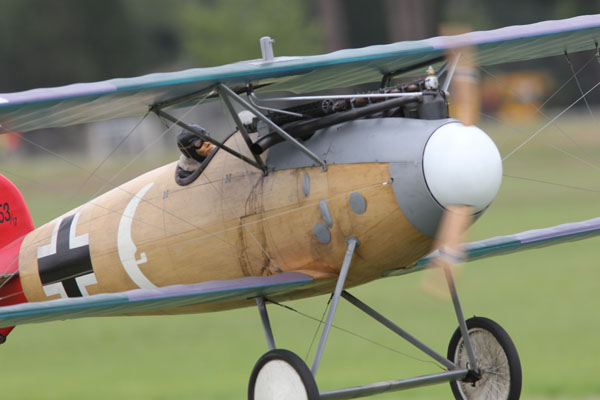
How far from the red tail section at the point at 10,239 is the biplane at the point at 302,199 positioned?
0.50 meters

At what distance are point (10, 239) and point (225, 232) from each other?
2828 mm

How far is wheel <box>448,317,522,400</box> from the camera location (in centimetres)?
888

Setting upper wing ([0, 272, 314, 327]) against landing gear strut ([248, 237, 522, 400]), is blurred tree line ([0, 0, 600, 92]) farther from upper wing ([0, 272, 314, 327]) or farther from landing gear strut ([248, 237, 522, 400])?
upper wing ([0, 272, 314, 327])

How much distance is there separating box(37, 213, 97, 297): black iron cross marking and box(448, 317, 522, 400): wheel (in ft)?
10.1

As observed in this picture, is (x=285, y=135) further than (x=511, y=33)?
No

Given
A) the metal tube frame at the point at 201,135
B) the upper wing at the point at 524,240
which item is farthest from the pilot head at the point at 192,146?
the upper wing at the point at 524,240

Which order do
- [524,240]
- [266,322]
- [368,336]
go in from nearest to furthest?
[266,322], [524,240], [368,336]

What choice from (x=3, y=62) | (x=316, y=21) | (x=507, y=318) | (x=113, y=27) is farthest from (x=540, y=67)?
(x=507, y=318)

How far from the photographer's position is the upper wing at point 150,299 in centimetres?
763

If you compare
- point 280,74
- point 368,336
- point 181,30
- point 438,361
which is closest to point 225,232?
point 280,74

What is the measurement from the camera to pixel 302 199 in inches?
330

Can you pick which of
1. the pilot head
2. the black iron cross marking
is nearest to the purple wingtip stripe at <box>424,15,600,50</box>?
the pilot head

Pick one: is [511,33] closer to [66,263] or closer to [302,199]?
[302,199]

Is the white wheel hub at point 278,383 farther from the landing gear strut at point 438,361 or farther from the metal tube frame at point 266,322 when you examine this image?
the metal tube frame at point 266,322
